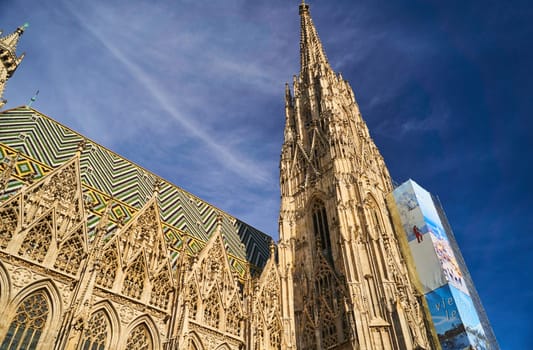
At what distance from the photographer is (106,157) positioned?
23438 millimetres

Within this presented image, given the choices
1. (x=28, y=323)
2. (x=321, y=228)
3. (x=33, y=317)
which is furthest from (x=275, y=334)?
(x=28, y=323)

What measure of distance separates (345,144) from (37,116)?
1775 centimetres

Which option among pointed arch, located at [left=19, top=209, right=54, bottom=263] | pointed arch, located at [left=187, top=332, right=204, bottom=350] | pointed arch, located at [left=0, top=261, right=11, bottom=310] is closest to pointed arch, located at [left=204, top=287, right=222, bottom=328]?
pointed arch, located at [left=187, top=332, right=204, bottom=350]

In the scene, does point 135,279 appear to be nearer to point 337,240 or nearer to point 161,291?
point 161,291

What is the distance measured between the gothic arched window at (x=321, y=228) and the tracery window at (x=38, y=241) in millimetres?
12703

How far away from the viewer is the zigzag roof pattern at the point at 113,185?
1750 cm

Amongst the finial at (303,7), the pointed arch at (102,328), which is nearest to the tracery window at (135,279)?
the pointed arch at (102,328)

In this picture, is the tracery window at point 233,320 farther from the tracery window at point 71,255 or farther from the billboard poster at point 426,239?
the billboard poster at point 426,239

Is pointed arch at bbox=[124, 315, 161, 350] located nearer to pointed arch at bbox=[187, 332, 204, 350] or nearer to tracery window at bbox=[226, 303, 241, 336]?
pointed arch at bbox=[187, 332, 204, 350]

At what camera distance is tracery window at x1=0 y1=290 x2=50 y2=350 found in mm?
11578

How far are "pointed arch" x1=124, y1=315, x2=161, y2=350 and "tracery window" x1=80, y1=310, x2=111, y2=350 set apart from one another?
2.72ft

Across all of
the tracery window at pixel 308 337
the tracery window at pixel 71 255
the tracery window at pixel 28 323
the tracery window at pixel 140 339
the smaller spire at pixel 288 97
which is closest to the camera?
the tracery window at pixel 28 323

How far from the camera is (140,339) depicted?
14.2 m

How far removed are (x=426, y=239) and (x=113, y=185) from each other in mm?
16928
